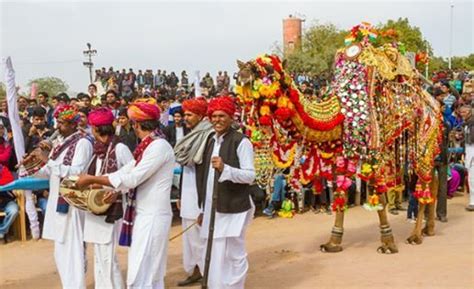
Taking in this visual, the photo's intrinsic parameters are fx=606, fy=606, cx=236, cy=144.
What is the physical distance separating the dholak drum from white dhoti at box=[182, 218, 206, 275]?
4.52ft

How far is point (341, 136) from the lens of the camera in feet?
23.9

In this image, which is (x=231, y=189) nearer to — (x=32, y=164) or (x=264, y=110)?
(x=264, y=110)

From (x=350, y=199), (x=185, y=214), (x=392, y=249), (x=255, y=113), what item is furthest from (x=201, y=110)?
(x=350, y=199)

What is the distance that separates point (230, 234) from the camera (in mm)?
5277

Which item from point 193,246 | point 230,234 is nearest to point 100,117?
point 230,234

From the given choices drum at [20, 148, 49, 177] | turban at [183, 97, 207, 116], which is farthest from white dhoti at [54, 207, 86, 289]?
turban at [183, 97, 207, 116]

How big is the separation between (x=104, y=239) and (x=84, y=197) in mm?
473

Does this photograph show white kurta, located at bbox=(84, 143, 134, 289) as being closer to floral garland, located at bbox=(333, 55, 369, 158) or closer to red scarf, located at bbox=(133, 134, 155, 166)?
red scarf, located at bbox=(133, 134, 155, 166)

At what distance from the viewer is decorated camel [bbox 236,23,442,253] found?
6.12 m

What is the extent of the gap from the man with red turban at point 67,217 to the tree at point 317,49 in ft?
112

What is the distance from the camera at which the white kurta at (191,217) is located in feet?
20.6

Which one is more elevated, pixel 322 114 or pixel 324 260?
pixel 322 114

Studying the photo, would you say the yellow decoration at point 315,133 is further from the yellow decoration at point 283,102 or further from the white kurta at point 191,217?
the white kurta at point 191,217

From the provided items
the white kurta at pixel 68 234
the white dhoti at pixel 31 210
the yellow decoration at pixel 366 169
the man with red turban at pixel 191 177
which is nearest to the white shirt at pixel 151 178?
the white kurta at pixel 68 234
